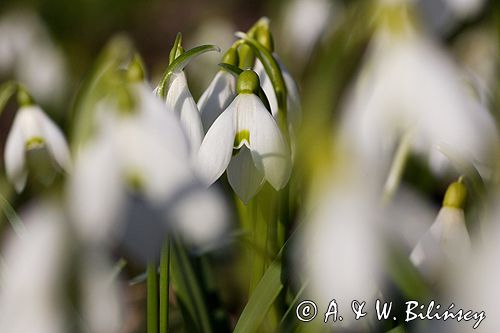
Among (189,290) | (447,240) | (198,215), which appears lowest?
(189,290)

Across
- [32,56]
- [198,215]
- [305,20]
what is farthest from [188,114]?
[32,56]

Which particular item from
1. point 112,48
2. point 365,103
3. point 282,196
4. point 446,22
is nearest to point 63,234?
point 365,103

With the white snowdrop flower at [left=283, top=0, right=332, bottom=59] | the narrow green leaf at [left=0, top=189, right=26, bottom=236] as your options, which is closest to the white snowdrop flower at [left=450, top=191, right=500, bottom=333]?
the narrow green leaf at [left=0, top=189, right=26, bottom=236]

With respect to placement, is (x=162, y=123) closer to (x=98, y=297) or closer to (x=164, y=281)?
(x=98, y=297)

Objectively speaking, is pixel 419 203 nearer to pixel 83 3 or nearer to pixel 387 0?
pixel 387 0

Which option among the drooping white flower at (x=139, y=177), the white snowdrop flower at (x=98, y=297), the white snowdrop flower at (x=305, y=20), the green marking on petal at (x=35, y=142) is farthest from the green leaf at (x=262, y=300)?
the white snowdrop flower at (x=305, y=20)

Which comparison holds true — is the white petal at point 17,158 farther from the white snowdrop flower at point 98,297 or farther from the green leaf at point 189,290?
the white snowdrop flower at point 98,297
